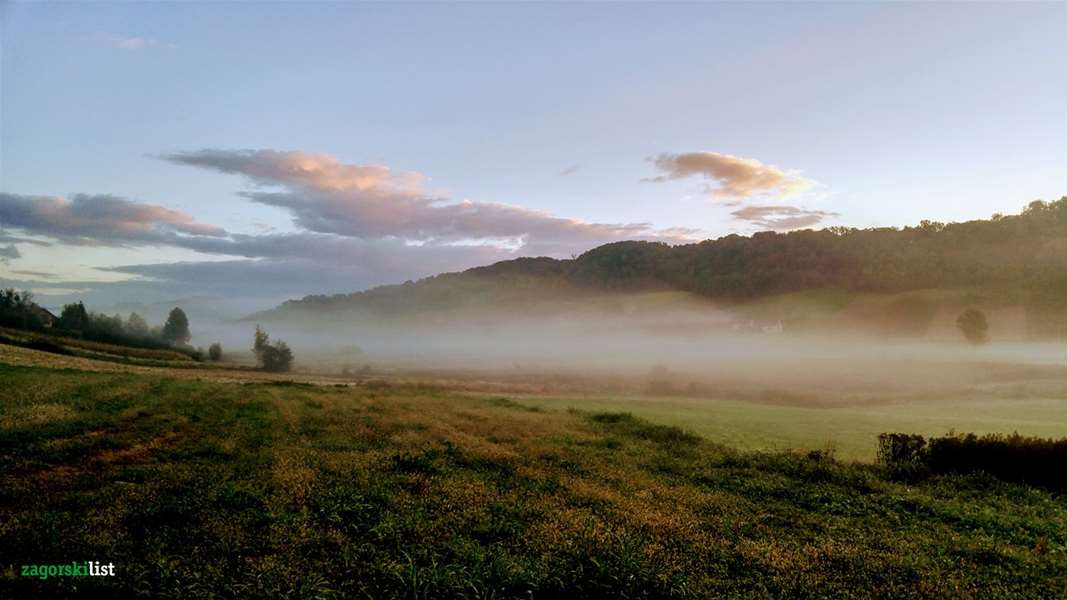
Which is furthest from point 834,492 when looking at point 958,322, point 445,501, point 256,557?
point 958,322

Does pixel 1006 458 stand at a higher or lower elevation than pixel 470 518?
lower

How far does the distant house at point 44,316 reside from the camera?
128525 millimetres

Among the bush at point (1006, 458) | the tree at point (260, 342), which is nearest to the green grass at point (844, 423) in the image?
the bush at point (1006, 458)

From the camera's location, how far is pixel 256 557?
409 inches

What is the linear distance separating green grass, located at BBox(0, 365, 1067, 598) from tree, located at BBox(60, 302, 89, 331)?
14075 cm

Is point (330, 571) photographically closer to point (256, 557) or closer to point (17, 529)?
point (256, 557)

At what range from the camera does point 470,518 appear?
13375 mm

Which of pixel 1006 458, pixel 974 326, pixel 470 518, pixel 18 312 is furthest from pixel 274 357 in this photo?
pixel 974 326

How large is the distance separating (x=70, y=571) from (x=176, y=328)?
214 m

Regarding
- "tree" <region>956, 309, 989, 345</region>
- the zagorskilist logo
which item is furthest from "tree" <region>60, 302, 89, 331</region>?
"tree" <region>956, 309, 989, 345</region>

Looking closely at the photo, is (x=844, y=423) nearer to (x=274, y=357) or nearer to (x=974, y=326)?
(x=274, y=357)

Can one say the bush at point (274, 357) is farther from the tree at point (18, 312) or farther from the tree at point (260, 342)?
the tree at point (18, 312)

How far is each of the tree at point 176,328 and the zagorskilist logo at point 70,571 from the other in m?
205

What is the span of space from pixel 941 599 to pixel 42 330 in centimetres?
15307
